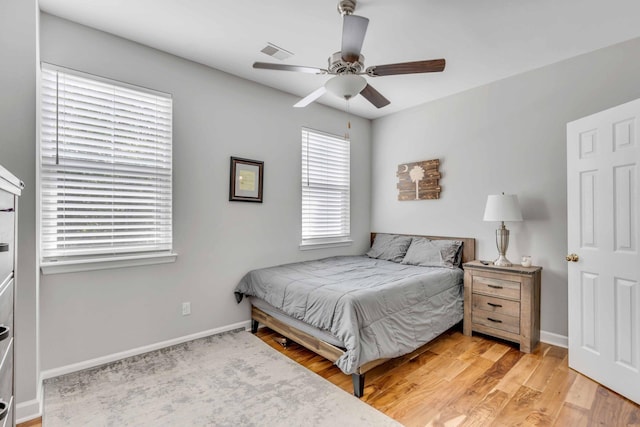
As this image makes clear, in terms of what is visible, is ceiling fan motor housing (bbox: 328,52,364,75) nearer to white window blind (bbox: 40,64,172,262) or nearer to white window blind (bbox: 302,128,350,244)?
white window blind (bbox: 40,64,172,262)

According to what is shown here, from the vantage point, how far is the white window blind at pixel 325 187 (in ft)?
12.9

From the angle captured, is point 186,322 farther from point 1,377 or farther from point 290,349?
point 1,377

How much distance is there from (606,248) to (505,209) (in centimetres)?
84

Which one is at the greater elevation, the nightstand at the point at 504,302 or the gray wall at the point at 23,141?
the gray wall at the point at 23,141

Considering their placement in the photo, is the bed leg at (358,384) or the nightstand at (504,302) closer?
the bed leg at (358,384)

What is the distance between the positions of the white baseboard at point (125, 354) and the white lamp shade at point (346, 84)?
8.19ft

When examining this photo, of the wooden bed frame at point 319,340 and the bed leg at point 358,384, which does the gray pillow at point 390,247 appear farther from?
the bed leg at point 358,384

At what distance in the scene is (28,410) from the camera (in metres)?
1.87

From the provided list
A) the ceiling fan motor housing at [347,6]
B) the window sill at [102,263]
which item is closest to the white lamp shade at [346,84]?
the ceiling fan motor housing at [347,6]

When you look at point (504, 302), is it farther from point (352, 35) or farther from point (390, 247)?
point (352, 35)

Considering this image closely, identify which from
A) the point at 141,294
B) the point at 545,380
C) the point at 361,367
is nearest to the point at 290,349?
the point at 361,367

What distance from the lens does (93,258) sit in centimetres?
243

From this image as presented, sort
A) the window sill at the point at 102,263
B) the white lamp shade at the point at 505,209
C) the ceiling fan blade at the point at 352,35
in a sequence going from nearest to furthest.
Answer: the ceiling fan blade at the point at 352,35 < the window sill at the point at 102,263 < the white lamp shade at the point at 505,209

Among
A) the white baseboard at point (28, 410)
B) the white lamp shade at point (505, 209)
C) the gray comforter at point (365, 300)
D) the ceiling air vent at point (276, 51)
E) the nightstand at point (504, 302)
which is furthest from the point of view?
the white lamp shade at point (505, 209)
